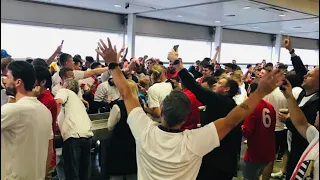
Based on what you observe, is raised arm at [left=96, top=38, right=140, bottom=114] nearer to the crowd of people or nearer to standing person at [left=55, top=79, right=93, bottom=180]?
the crowd of people

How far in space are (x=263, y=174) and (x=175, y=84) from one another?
1.45 m

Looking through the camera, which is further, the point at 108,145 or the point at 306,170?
the point at 108,145

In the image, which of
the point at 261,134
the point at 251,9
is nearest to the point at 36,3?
the point at 251,9

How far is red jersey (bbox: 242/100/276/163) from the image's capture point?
9.86ft

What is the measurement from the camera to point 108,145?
305 centimetres

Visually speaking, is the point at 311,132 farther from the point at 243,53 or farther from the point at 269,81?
the point at 243,53

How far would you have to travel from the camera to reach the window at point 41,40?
25.1 ft

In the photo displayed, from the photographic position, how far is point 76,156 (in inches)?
122

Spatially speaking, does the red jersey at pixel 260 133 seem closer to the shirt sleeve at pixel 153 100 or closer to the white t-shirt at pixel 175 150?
the shirt sleeve at pixel 153 100

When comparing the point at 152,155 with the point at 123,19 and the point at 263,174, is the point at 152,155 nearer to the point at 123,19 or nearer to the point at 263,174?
the point at 263,174

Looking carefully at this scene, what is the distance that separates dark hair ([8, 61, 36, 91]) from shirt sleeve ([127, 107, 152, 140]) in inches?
25.8

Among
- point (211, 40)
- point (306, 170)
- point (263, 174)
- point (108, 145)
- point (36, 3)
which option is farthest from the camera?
point (211, 40)

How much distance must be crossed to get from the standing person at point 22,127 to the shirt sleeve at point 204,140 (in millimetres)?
956

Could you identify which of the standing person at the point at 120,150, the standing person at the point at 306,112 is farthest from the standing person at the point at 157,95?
the standing person at the point at 306,112
